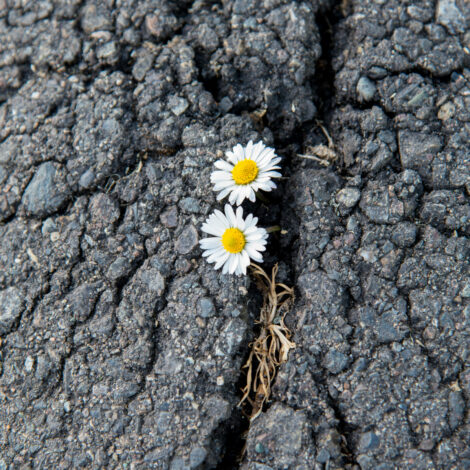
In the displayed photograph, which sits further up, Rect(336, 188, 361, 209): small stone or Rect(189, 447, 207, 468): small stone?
Rect(336, 188, 361, 209): small stone

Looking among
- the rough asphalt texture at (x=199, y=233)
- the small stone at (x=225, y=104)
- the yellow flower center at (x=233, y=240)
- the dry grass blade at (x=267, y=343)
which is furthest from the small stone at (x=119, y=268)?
the small stone at (x=225, y=104)

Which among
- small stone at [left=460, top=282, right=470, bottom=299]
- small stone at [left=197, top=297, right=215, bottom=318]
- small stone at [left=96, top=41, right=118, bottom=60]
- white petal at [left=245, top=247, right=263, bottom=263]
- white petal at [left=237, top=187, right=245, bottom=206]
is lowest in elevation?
small stone at [left=460, top=282, right=470, bottom=299]

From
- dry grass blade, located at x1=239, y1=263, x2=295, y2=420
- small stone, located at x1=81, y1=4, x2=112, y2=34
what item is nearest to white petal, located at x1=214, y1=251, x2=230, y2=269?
Result: dry grass blade, located at x1=239, y1=263, x2=295, y2=420

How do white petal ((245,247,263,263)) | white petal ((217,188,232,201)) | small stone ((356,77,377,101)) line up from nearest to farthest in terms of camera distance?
white petal ((245,247,263,263)), white petal ((217,188,232,201)), small stone ((356,77,377,101))

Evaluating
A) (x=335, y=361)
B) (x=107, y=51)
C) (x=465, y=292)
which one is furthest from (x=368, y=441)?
(x=107, y=51)

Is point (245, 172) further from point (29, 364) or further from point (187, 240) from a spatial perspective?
point (29, 364)

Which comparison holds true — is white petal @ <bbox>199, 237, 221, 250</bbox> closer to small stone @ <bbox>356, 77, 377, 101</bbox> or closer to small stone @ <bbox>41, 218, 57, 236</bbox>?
small stone @ <bbox>41, 218, 57, 236</bbox>

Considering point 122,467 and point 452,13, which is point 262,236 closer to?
point 122,467

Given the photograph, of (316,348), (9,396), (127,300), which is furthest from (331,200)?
(9,396)
